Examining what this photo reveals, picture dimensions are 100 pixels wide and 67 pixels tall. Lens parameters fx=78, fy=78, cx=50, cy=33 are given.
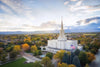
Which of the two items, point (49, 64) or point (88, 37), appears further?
point (88, 37)

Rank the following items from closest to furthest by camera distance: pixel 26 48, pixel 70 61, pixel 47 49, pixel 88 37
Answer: pixel 70 61 < pixel 26 48 < pixel 47 49 < pixel 88 37

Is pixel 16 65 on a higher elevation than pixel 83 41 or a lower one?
lower

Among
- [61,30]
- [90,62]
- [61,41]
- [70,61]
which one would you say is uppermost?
[61,30]

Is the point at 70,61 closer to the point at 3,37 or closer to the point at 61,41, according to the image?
the point at 61,41

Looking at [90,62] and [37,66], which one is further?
[90,62]

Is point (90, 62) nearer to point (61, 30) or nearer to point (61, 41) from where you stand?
point (61, 41)

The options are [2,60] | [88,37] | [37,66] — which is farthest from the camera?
[88,37]

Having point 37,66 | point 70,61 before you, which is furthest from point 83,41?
point 37,66

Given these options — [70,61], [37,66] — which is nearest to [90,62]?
[70,61]

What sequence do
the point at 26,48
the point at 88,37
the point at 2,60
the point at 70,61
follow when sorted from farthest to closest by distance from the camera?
the point at 88,37 < the point at 26,48 < the point at 2,60 < the point at 70,61
